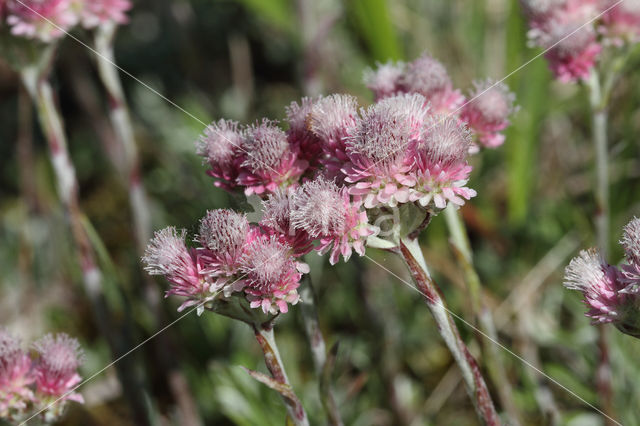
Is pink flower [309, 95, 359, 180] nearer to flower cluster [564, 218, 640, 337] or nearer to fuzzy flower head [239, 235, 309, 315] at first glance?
fuzzy flower head [239, 235, 309, 315]

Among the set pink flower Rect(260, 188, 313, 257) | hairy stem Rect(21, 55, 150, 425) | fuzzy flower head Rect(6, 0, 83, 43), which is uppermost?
fuzzy flower head Rect(6, 0, 83, 43)

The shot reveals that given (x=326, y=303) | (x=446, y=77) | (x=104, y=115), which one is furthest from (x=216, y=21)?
(x=446, y=77)

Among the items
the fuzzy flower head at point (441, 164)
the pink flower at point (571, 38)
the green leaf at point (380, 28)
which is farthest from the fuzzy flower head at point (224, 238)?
the green leaf at point (380, 28)

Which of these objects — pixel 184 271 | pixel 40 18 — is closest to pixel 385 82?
pixel 184 271

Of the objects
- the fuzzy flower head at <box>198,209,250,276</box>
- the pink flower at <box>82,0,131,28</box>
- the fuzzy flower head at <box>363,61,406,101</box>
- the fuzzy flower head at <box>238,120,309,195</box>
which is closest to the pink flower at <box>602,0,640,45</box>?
the fuzzy flower head at <box>363,61,406,101</box>

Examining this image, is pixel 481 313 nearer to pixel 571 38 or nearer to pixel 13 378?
pixel 571 38

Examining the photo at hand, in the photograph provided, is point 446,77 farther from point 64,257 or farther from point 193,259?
point 64,257
